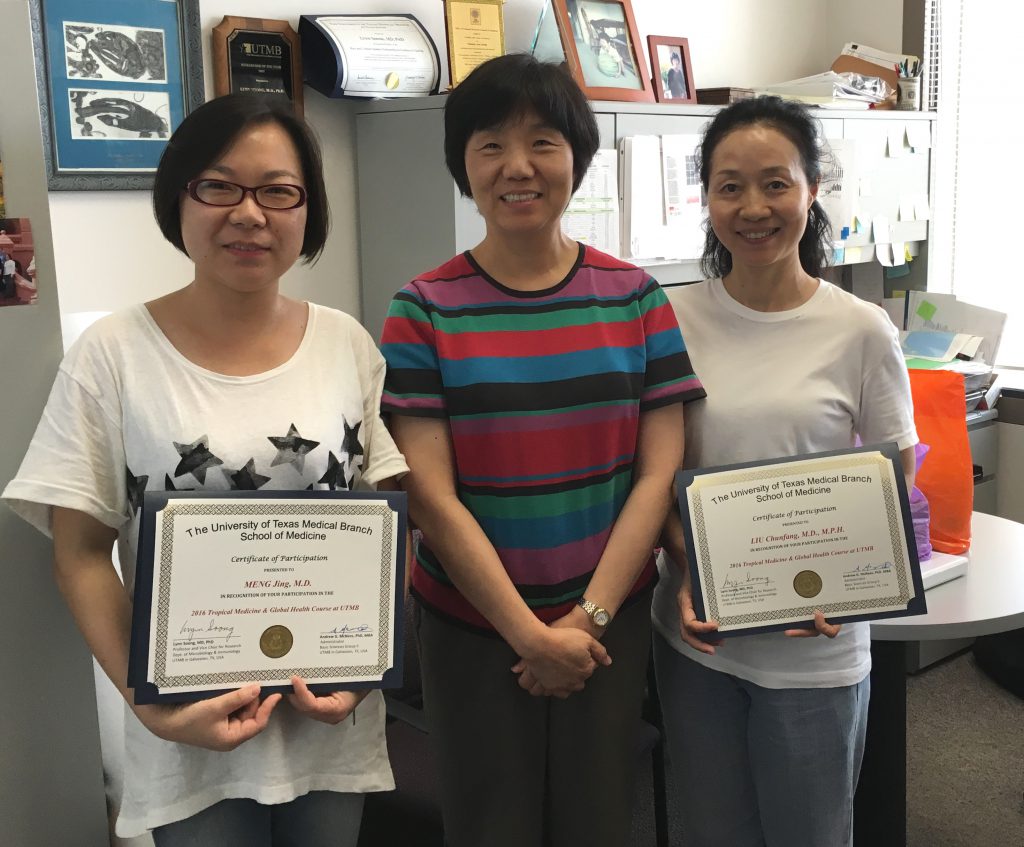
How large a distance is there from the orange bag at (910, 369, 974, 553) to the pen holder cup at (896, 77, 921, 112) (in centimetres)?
200

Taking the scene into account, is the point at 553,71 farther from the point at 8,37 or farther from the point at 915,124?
the point at 915,124

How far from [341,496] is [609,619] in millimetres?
446

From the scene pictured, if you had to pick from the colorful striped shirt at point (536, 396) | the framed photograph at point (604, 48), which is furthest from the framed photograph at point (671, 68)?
the colorful striped shirt at point (536, 396)

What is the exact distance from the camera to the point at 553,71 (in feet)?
4.64

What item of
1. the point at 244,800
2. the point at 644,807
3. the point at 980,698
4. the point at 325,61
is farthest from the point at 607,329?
the point at 980,698

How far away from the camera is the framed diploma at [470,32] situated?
248 cm

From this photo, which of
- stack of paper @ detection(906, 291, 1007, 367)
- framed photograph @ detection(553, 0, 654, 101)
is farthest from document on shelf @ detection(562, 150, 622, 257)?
stack of paper @ detection(906, 291, 1007, 367)

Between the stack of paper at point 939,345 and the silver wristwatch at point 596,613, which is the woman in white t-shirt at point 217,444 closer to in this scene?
the silver wristwatch at point 596,613

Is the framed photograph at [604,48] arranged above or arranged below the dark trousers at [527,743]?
above

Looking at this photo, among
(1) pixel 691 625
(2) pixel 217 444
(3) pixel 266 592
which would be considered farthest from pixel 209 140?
(1) pixel 691 625

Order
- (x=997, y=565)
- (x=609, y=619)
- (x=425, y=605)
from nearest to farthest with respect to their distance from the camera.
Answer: (x=609, y=619), (x=425, y=605), (x=997, y=565)

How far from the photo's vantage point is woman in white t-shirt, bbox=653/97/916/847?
57.5 inches

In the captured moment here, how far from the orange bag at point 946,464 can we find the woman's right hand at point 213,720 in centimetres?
142

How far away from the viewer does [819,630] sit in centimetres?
142
